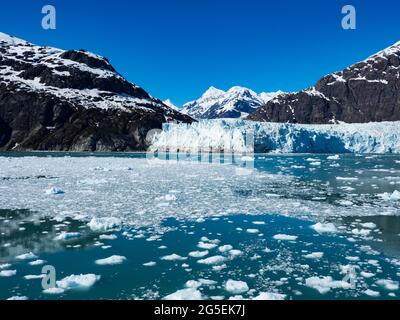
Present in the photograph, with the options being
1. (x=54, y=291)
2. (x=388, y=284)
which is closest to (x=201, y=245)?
(x=54, y=291)

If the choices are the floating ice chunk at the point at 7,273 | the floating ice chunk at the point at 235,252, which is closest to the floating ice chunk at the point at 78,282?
the floating ice chunk at the point at 7,273

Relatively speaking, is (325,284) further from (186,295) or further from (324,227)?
(324,227)

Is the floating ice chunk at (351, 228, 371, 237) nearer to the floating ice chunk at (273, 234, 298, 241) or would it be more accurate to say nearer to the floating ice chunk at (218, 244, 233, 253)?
the floating ice chunk at (273, 234, 298, 241)

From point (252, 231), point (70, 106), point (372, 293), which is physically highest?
point (70, 106)

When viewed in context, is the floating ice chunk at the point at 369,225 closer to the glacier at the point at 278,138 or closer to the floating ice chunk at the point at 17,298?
the floating ice chunk at the point at 17,298
